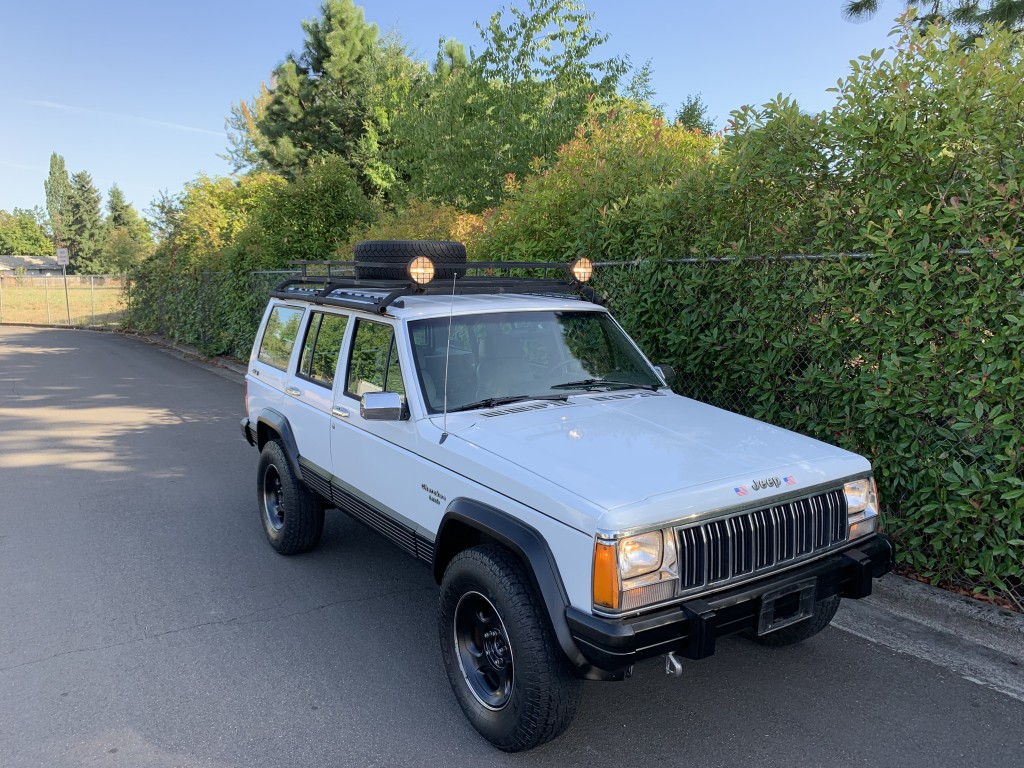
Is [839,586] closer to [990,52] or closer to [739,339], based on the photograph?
[739,339]

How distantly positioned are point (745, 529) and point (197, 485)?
18.5 feet

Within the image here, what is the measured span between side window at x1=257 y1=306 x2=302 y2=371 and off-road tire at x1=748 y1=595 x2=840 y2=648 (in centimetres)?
355

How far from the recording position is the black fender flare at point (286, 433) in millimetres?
4969

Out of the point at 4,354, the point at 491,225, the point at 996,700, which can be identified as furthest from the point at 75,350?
the point at 996,700

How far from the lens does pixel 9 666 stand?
376cm

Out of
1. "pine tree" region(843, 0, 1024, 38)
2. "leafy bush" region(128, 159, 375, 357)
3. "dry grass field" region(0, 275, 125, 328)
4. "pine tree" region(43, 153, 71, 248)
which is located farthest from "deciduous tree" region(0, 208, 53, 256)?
"pine tree" region(843, 0, 1024, 38)

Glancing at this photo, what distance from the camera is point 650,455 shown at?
3.14 meters

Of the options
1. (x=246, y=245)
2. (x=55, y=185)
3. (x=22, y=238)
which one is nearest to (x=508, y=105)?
(x=246, y=245)

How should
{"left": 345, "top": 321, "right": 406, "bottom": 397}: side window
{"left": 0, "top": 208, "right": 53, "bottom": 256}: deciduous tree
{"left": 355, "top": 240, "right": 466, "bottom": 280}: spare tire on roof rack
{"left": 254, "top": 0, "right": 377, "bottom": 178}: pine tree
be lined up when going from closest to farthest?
{"left": 345, "top": 321, "right": 406, "bottom": 397}: side window, {"left": 355, "top": 240, "right": 466, "bottom": 280}: spare tire on roof rack, {"left": 254, "top": 0, "right": 377, "bottom": 178}: pine tree, {"left": 0, "top": 208, "right": 53, "bottom": 256}: deciduous tree

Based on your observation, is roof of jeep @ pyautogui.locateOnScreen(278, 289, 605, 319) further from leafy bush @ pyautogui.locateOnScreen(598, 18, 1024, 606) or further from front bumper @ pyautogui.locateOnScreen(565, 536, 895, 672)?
front bumper @ pyautogui.locateOnScreen(565, 536, 895, 672)

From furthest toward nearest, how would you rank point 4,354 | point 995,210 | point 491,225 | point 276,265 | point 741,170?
point 4,354 → point 276,265 → point 491,225 → point 741,170 → point 995,210

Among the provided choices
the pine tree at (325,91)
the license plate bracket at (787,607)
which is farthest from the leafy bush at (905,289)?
the pine tree at (325,91)

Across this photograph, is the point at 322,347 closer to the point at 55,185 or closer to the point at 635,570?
the point at 635,570

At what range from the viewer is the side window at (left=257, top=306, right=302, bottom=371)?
526 centimetres
